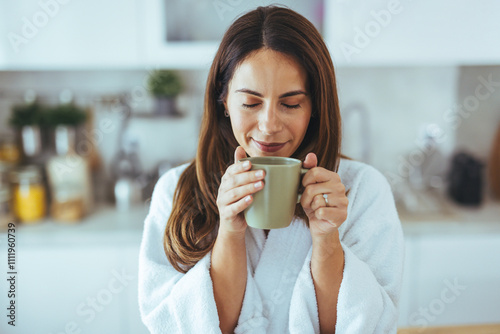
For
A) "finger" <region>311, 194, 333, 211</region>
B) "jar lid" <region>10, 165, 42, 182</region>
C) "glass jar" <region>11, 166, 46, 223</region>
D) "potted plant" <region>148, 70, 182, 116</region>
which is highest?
"potted plant" <region>148, 70, 182, 116</region>

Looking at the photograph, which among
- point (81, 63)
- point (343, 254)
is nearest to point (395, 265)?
point (343, 254)

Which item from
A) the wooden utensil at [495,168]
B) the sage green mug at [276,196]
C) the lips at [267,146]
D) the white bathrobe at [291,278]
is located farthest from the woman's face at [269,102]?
the wooden utensil at [495,168]

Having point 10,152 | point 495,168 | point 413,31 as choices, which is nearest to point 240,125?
point 413,31

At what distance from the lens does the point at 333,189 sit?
0.79 metres

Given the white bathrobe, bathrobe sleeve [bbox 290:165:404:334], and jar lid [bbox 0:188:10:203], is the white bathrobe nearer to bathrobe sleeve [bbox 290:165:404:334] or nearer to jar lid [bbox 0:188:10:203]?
bathrobe sleeve [bbox 290:165:404:334]

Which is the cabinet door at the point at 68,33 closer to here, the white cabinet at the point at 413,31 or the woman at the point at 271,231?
the white cabinet at the point at 413,31

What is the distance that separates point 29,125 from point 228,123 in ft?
5.25

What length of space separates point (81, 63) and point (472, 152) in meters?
2.10

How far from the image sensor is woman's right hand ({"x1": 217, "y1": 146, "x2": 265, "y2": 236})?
0.74 m

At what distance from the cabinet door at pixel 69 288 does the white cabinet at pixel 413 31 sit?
139 centimetres

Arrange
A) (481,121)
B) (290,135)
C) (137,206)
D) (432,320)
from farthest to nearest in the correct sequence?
(481,121)
(137,206)
(432,320)
(290,135)

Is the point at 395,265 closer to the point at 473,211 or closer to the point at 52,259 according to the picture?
the point at 473,211

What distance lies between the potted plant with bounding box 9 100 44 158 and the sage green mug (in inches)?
72.4

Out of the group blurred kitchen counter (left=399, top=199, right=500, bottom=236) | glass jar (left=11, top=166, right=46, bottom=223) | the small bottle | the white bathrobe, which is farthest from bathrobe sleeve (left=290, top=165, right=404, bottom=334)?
glass jar (left=11, top=166, right=46, bottom=223)
